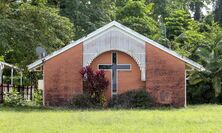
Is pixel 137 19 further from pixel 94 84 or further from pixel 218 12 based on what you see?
pixel 94 84

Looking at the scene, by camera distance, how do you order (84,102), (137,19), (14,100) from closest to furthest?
1. (84,102)
2. (14,100)
3. (137,19)

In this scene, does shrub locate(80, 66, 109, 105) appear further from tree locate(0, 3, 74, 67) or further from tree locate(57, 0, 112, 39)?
tree locate(57, 0, 112, 39)

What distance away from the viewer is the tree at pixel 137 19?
47125mm

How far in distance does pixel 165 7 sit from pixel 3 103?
3564 cm

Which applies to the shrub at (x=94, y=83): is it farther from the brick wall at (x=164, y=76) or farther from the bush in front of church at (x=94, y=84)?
the brick wall at (x=164, y=76)

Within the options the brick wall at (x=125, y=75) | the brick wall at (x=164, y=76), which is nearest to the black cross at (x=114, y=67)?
the brick wall at (x=125, y=75)

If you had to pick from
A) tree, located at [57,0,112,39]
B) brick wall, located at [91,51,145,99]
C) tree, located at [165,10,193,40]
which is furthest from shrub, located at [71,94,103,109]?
tree, located at [165,10,193,40]

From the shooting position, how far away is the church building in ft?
91.4

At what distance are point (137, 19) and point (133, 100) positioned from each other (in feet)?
69.9

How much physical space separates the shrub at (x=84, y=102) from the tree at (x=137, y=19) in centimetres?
1947

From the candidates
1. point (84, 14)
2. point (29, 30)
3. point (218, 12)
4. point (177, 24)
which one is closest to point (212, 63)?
point (29, 30)

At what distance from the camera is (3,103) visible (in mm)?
28094

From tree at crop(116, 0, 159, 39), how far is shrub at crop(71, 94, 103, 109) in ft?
63.9

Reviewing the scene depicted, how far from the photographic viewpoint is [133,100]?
27062 millimetres
